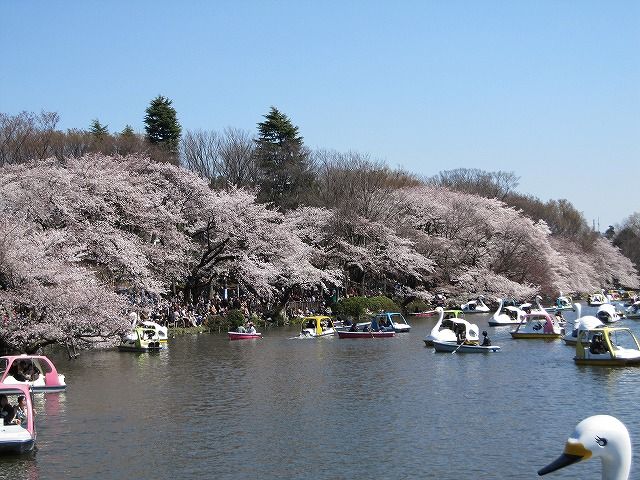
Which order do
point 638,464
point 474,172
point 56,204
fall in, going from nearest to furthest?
point 638,464, point 56,204, point 474,172

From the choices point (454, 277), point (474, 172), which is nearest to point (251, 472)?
point (454, 277)

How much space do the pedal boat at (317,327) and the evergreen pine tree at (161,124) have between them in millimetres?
37082

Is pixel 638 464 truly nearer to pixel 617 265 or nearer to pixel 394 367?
pixel 394 367

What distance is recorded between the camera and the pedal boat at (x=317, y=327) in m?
47.5

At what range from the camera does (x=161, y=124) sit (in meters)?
83.1

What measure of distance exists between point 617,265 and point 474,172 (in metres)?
25.5

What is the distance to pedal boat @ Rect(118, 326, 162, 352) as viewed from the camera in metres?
40.0

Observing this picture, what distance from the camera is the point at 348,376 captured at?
1255 inches

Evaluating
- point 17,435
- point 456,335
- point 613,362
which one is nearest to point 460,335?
point 456,335

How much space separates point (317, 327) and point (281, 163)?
34.0 meters

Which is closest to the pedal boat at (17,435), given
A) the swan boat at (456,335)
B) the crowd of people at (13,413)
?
the crowd of people at (13,413)

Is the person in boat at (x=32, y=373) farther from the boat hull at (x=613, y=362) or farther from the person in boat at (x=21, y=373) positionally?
the boat hull at (x=613, y=362)

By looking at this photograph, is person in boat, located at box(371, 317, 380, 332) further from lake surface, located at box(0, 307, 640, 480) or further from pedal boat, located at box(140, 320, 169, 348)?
pedal boat, located at box(140, 320, 169, 348)

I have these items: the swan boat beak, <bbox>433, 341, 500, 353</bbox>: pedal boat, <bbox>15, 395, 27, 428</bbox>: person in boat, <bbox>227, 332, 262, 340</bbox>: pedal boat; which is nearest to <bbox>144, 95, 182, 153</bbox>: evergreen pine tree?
<bbox>227, 332, 262, 340</bbox>: pedal boat
